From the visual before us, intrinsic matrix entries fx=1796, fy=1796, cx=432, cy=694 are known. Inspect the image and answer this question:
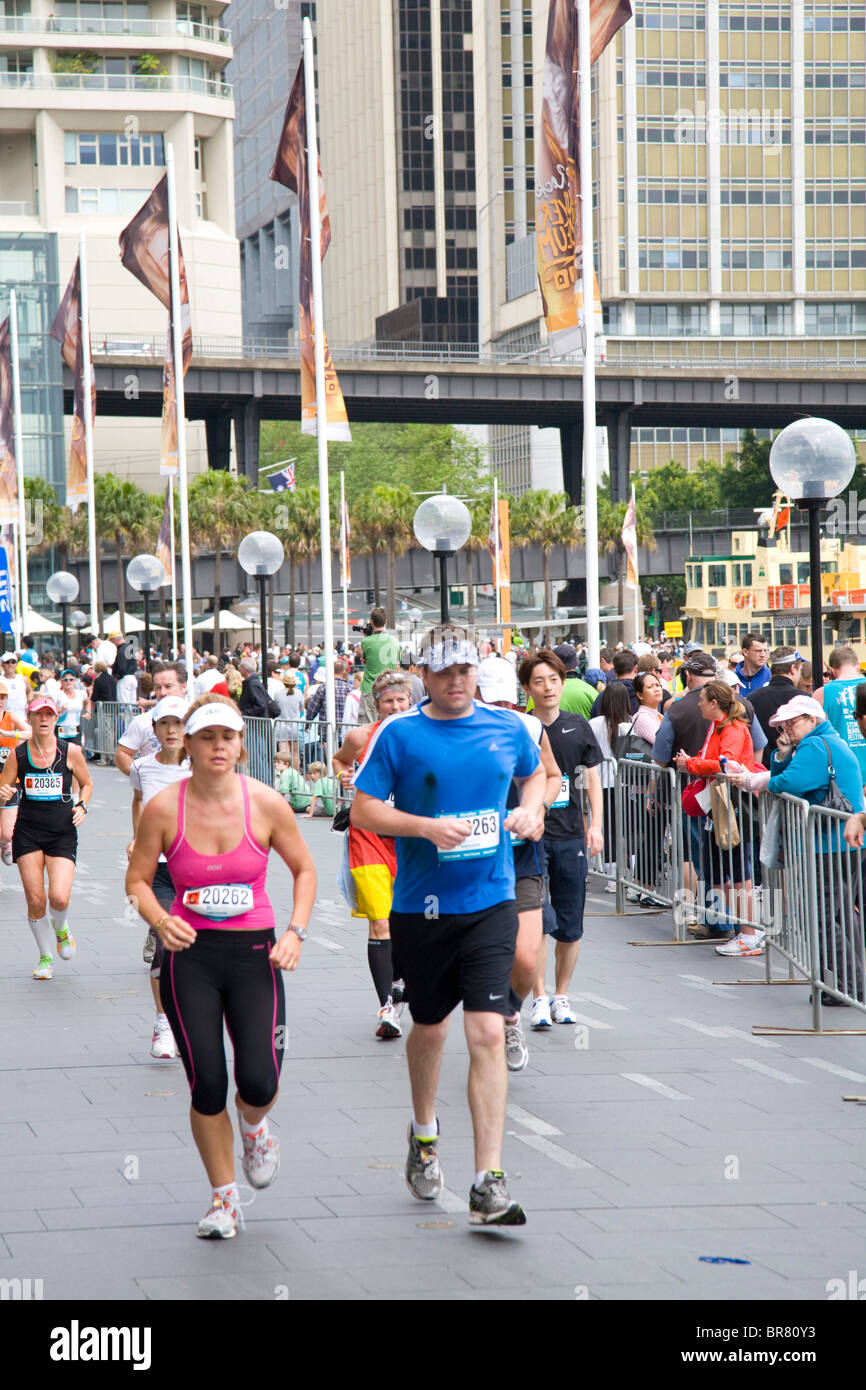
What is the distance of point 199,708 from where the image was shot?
20.2 ft

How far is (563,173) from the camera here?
54.2 ft

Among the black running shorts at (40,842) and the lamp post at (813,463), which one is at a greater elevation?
the lamp post at (813,463)

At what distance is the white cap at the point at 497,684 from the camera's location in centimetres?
820

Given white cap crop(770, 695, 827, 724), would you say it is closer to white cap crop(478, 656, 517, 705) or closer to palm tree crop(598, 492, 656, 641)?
white cap crop(478, 656, 517, 705)

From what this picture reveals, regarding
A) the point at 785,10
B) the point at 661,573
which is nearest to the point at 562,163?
the point at 661,573

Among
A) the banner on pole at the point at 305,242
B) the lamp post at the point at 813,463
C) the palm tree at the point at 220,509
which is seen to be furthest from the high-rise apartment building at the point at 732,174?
the lamp post at the point at 813,463

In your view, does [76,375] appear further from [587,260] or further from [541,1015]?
[541,1015]

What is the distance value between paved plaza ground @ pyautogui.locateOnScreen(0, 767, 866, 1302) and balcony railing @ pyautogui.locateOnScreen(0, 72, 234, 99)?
85.1 meters

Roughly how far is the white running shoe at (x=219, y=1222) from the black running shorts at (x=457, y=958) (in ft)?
2.94

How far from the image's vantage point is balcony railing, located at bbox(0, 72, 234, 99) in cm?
8825

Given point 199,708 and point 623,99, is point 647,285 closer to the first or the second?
point 623,99

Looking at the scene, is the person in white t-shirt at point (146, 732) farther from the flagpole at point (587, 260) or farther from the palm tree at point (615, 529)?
the palm tree at point (615, 529)

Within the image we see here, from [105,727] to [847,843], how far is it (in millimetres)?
24858

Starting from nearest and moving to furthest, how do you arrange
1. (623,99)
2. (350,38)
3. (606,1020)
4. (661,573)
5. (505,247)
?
(606,1020), (661,573), (623,99), (505,247), (350,38)
